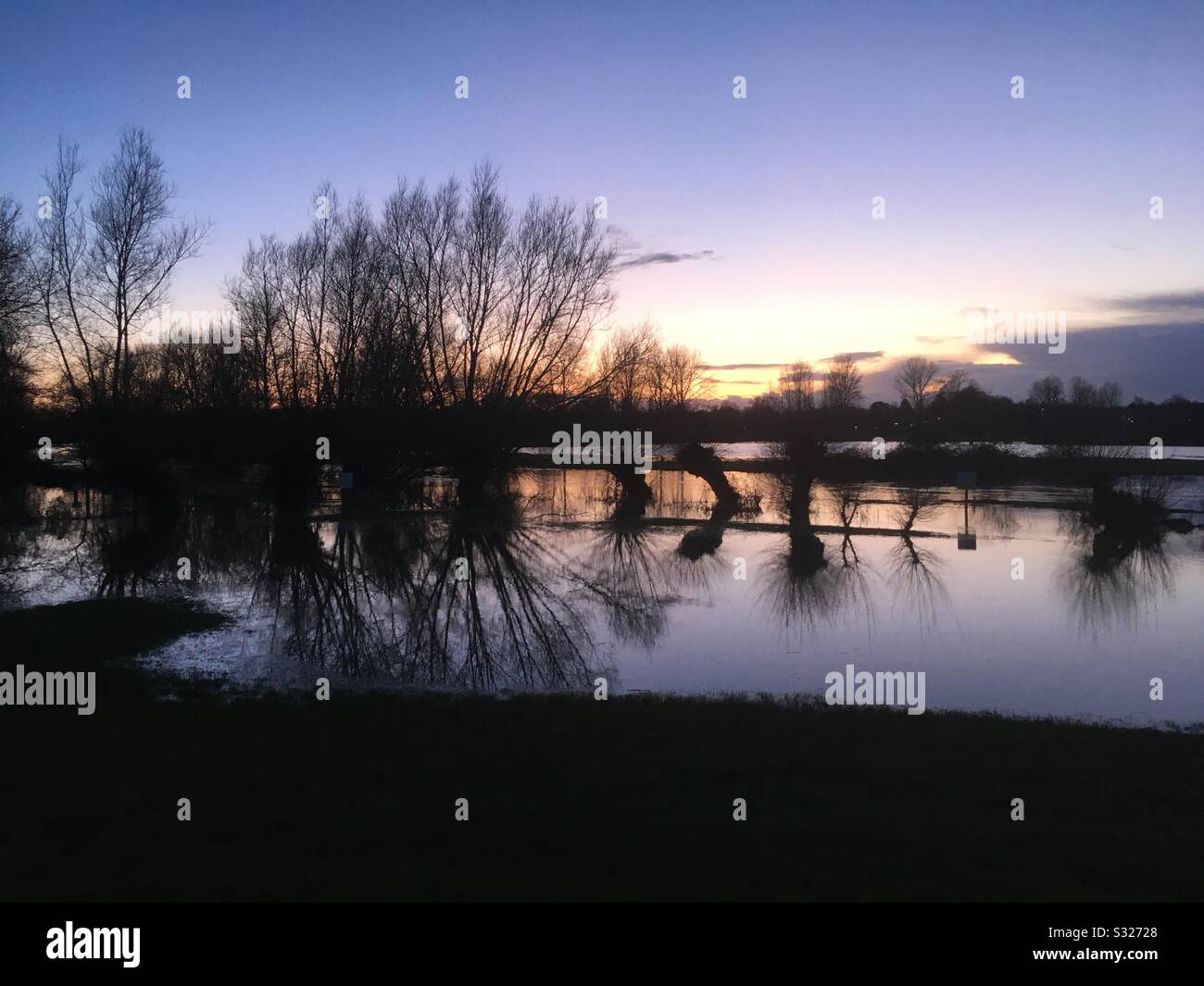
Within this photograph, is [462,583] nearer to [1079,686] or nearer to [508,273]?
[1079,686]

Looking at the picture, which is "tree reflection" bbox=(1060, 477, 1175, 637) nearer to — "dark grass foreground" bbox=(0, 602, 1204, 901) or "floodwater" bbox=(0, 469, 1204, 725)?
"floodwater" bbox=(0, 469, 1204, 725)

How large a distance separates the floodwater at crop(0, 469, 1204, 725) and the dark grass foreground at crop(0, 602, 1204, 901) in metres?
2.37

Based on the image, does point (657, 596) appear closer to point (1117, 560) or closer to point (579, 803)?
point (579, 803)

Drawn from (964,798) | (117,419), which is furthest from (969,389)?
(964,798)

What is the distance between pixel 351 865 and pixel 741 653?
939cm

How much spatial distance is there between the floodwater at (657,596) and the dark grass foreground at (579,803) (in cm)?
237

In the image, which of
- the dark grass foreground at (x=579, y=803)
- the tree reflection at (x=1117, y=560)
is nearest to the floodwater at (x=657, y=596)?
the tree reflection at (x=1117, y=560)

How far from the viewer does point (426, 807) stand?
6543 millimetres

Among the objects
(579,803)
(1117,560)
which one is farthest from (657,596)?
(1117,560)

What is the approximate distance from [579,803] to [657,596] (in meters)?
12.7

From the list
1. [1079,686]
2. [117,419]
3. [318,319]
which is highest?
[318,319]

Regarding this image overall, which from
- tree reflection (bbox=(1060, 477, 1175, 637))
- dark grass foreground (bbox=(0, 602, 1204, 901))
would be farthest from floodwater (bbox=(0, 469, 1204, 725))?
dark grass foreground (bbox=(0, 602, 1204, 901))

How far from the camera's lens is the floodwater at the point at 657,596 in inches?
494

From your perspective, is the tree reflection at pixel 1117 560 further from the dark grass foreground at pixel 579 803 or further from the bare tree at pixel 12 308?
the bare tree at pixel 12 308
